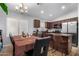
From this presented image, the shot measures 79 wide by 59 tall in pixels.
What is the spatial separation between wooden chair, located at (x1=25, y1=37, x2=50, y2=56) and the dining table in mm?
78

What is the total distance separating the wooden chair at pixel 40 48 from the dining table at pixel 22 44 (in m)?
0.08

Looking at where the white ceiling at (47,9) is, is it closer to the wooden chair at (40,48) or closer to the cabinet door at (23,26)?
the cabinet door at (23,26)

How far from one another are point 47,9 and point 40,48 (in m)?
0.72

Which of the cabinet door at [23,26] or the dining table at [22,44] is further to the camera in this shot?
the cabinet door at [23,26]

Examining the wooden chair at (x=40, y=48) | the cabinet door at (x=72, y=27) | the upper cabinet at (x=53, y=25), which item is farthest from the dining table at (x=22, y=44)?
the cabinet door at (x=72, y=27)

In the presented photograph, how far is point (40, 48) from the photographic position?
5.12ft

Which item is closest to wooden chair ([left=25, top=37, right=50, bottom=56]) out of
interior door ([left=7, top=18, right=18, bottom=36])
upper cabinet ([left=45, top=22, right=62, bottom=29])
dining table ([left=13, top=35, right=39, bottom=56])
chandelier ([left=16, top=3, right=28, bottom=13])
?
dining table ([left=13, top=35, right=39, bottom=56])

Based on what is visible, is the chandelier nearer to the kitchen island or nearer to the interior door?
the interior door

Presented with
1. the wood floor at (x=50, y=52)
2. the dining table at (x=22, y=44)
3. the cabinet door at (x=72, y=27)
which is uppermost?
the cabinet door at (x=72, y=27)

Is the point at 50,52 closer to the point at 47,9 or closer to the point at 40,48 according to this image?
the point at 40,48

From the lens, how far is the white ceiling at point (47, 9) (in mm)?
1628

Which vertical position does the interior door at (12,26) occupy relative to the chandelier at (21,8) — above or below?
below

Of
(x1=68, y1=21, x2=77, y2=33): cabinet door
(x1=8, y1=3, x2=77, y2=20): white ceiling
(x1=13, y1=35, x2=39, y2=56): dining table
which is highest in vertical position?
(x1=8, y1=3, x2=77, y2=20): white ceiling

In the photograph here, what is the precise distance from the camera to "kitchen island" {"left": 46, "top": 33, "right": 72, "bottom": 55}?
65.9 inches
